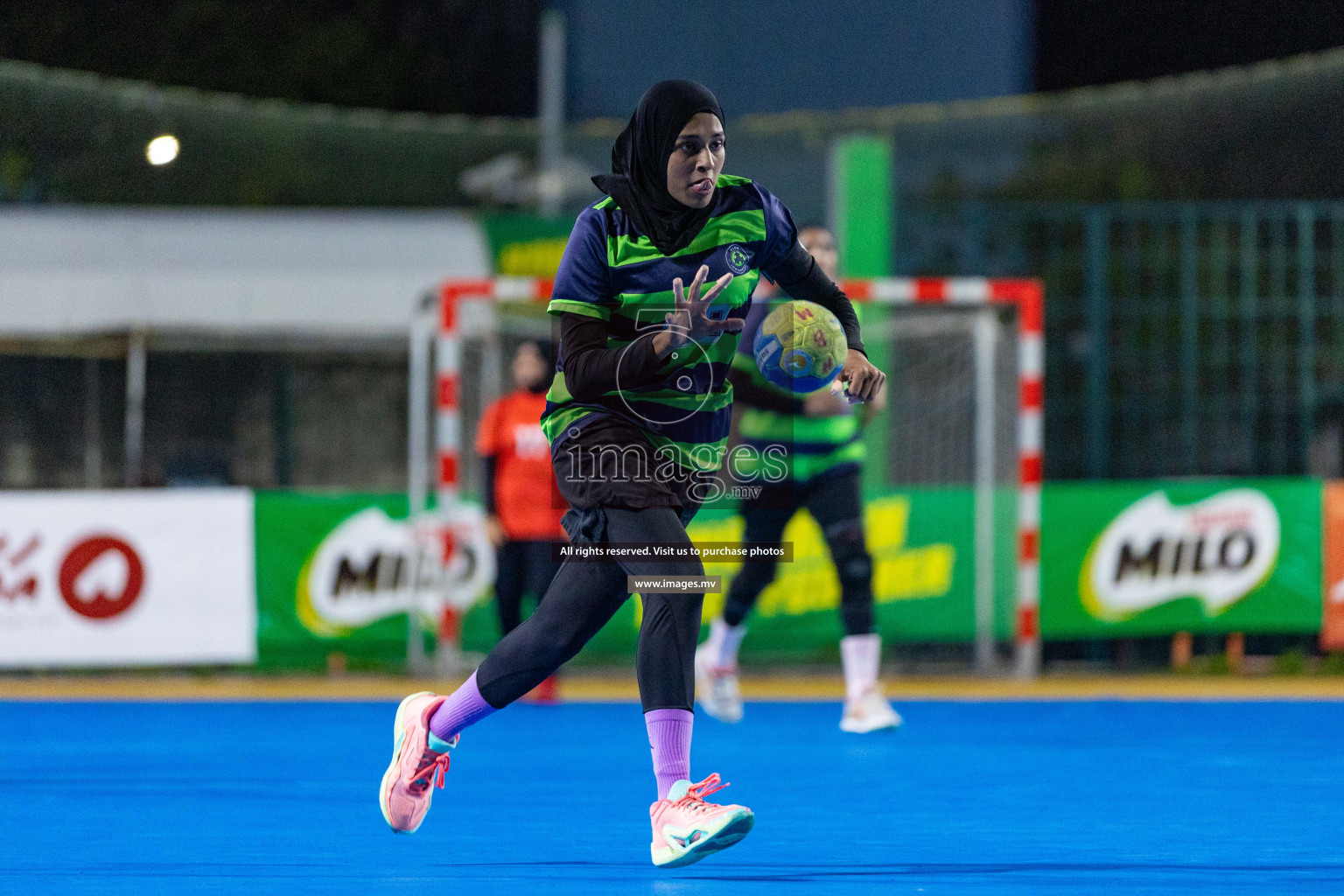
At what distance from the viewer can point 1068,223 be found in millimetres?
11047

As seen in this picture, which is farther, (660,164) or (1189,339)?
(1189,339)

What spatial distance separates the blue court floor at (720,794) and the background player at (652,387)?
0.45 metres

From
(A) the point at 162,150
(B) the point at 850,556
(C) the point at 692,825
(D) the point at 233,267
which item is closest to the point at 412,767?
(C) the point at 692,825

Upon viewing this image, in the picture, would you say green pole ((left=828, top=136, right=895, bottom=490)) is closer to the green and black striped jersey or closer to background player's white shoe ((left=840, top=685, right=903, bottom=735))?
background player's white shoe ((left=840, top=685, right=903, bottom=735))

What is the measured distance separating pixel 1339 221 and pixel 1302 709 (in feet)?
12.7

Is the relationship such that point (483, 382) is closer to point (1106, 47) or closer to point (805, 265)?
point (805, 265)

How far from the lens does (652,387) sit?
4098 millimetres

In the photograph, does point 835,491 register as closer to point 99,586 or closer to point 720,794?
point 720,794

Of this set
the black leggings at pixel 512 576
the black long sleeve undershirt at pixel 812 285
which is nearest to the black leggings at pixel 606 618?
the black long sleeve undershirt at pixel 812 285

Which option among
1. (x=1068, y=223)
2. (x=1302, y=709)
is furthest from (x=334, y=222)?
(x=1302, y=709)

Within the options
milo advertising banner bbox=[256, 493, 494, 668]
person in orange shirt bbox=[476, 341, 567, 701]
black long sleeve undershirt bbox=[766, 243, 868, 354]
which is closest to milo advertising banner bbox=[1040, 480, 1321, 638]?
person in orange shirt bbox=[476, 341, 567, 701]

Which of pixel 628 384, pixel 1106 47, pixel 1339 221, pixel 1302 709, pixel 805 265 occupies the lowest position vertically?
pixel 1302 709

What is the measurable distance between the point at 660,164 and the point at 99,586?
665 centimetres

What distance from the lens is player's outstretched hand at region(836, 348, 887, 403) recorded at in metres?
4.10
